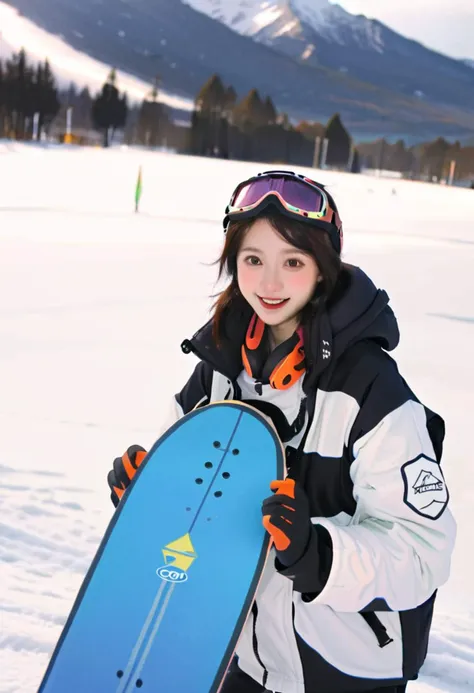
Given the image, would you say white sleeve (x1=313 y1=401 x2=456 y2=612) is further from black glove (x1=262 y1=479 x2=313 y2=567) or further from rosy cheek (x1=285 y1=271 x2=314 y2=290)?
rosy cheek (x1=285 y1=271 x2=314 y2=290)

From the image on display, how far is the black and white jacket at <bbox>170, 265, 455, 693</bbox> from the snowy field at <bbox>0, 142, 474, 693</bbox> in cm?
89

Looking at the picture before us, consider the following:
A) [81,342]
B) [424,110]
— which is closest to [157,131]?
[424,110]

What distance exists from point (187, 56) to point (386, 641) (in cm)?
10365

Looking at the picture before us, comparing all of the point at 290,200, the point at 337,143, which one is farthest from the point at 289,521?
the point at 337,143

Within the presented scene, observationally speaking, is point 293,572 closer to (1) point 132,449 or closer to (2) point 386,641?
(2) point 386,641

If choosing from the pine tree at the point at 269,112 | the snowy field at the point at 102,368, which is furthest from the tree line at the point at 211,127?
the snowy field at the point at 102,368

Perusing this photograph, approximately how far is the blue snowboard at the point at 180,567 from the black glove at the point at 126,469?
6 centimetres

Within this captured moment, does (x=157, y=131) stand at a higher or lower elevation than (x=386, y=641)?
higher

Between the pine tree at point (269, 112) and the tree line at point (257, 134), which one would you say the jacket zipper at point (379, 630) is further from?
the pine tree at point (269, 112)

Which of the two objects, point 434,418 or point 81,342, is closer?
point 434,418

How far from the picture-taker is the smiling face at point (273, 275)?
1.62m

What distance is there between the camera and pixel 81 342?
265 inches

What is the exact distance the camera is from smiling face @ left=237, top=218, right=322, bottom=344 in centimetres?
162

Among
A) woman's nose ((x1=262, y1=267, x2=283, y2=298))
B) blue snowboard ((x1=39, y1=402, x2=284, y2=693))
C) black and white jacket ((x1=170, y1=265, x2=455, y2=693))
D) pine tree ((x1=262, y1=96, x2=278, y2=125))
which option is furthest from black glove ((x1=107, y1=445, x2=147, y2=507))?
pine tree ((x1=262, y1=96, x2=278, y2=125))
